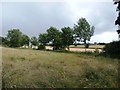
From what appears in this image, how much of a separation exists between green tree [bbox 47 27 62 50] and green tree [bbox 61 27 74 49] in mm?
1209

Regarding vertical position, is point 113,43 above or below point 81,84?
above

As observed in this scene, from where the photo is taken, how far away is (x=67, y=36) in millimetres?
70375

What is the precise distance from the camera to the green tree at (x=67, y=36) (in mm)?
68375

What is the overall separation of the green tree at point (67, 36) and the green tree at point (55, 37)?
1209 mm

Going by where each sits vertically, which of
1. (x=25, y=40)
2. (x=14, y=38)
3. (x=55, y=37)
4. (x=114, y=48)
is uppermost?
(x=14, y=38)

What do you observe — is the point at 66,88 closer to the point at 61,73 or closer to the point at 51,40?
the point at 61,73

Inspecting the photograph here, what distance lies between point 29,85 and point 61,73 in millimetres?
2206

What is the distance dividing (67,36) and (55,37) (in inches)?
174

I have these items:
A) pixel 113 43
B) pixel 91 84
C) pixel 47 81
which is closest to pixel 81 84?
pixel 91 84

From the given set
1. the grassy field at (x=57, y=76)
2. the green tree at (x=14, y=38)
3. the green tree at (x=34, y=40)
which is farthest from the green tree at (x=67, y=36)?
the grassy field at (x=57, y=76)

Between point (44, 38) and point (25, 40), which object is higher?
point (25, 40)

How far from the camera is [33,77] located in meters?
12.2

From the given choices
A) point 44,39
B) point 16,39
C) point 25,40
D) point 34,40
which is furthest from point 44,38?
point 25,40

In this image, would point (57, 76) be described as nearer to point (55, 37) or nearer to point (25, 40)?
point (55, 37)
